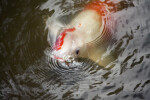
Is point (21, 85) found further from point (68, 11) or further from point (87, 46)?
point (68, 11)

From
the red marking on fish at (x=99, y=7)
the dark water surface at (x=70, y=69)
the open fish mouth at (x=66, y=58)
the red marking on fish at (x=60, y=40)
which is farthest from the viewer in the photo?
the red marking on fish at (x=99, y=7)

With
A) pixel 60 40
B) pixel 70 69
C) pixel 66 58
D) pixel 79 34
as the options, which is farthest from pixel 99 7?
pixel 70 69

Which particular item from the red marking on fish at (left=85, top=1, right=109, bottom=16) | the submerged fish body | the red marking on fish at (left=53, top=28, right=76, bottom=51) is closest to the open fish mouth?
the submerged fish body

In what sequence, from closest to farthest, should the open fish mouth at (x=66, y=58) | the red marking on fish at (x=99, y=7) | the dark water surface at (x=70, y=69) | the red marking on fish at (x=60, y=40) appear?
1. the dark water surface at (x=70, y=69)
2. the open fish mouth at (x=66, y=58)
3. the red marking on fish at (x=60, y=40)
4. the red marking on fish at (x=99, y=7)

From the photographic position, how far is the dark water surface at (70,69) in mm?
2461

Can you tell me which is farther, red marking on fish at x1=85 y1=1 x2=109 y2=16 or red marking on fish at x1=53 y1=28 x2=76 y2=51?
red marking on fish at x1=85 y1=1 x2=109 y2=16

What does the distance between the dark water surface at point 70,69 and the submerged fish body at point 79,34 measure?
0.12 m

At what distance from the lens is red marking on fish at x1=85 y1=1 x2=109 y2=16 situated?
314cm

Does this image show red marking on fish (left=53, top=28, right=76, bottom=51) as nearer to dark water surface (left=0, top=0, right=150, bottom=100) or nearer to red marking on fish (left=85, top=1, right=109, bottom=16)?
dark water surface (left=0, top=0, right=150, bottom=100)

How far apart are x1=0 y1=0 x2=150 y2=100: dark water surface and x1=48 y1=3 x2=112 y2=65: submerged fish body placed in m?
0.12

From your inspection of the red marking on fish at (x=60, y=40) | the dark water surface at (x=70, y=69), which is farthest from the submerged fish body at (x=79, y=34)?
the dark water surface at (x=70, y=69)

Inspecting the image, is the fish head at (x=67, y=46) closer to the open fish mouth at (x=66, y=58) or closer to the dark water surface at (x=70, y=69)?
the open fish mouth at (x=66, y=58)

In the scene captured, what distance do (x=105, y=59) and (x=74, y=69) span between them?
0.41m

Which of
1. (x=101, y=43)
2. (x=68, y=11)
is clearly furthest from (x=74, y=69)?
(x=68, y=11)
